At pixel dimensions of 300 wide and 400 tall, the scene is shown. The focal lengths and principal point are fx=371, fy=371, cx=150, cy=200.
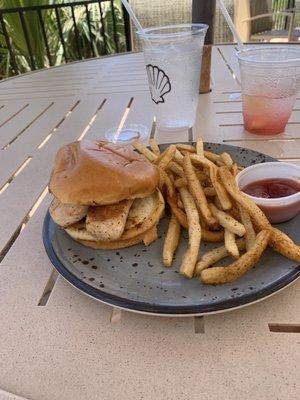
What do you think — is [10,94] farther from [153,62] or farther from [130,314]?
[130,314]

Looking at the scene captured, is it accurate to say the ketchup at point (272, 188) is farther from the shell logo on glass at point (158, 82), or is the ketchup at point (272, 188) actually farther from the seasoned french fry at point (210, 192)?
the shell logo on glass at point (158, 82)

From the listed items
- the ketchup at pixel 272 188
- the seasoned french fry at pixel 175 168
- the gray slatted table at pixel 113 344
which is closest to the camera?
the gray slatted table at pixel 113 344

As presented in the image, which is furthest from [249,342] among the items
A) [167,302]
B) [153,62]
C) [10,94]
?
[10,94]

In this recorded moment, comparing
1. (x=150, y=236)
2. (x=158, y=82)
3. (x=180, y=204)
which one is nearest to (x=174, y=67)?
(x=158, y=82)

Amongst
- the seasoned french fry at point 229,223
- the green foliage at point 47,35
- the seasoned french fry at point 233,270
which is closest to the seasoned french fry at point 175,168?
the seasoned french fry at point 229,223

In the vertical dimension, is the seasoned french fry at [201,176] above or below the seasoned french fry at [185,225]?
above

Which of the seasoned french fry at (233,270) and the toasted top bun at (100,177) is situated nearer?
the seasoned french fry at (233,270)
